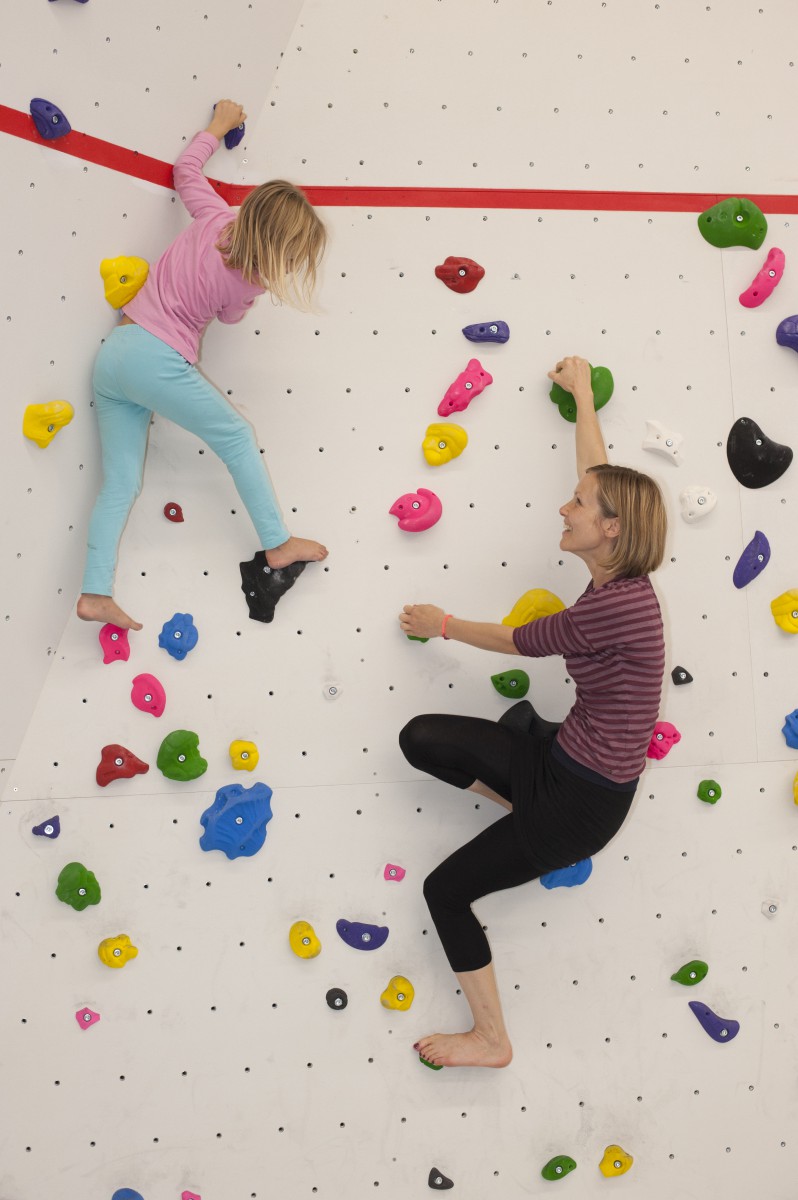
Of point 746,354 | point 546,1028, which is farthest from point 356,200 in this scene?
point 546,1028

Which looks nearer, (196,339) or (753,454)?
(196,339)

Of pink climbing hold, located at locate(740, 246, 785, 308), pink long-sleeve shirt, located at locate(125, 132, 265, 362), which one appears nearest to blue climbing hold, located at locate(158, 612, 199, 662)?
pink long-sleeve shirt, located at locate(125, 132, 265, 362)

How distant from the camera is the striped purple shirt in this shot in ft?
6.15

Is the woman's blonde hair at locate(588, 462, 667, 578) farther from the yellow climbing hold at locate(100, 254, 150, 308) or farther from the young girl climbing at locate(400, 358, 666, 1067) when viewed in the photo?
the yellow climbing hold at locate(100, 254, 150, 308)

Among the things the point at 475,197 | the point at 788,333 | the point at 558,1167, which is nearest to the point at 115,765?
the point at 558,1167

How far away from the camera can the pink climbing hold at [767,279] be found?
2268 mm

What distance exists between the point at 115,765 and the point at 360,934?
0.63m

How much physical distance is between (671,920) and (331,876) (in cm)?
78

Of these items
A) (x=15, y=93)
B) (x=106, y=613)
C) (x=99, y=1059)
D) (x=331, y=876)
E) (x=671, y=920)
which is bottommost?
(x=99, y=1059)

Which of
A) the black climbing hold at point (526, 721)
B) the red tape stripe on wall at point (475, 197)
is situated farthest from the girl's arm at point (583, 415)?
the black climbing hold at point (526, 721)

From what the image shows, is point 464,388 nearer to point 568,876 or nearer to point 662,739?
point 662,739

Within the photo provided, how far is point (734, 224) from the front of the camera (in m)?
2.26

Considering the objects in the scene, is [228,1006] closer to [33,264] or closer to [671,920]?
[671,920]

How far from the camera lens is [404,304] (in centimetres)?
222
